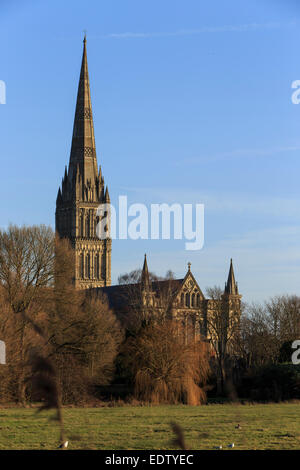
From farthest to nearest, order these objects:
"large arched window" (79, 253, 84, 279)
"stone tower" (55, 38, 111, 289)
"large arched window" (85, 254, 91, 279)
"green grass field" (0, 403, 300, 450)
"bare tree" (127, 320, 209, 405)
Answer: "stone tower" (55, 38, 111, 289), "large arched window" (85, 254, 91, 279), "large arched window" (79, 253, 84, 279), "bare tree" (127, 320, 209, 405), "green grass field" (0, 403, 300, 450)

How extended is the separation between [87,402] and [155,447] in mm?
26627

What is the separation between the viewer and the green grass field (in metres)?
18.9

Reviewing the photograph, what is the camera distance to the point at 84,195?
143 meters

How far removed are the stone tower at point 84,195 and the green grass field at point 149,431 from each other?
109 m

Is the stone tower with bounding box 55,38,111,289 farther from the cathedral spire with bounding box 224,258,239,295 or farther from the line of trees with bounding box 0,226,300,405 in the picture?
the line of trees with bounding box 0,226,300,405

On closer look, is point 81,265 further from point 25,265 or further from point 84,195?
point 25,265

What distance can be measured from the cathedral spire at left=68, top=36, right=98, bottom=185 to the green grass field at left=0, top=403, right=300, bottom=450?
113 meters

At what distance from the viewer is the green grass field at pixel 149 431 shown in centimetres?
1891

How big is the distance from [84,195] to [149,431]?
122 m

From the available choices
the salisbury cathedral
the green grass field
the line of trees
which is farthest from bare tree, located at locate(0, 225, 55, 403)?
the salisbury cathedral

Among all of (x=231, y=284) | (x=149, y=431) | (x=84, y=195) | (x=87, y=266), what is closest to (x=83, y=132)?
(x=84, y=195)

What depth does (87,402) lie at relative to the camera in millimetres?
44156

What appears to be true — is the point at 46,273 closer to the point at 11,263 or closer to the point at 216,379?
the point at 11,263

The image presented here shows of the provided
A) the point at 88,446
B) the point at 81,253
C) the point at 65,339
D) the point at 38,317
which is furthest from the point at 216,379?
the point at 81,253
